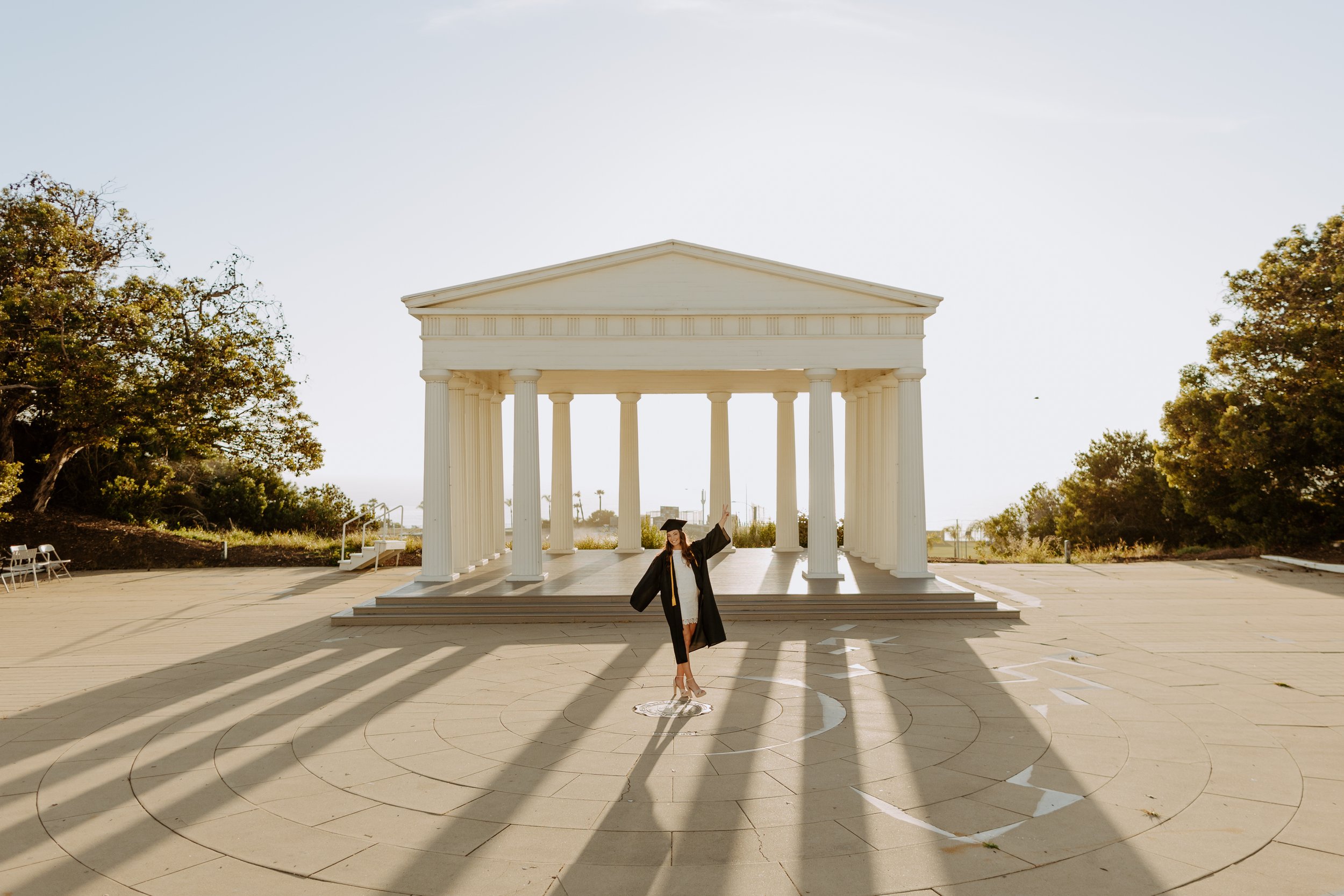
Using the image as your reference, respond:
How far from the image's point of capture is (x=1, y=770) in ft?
27.1

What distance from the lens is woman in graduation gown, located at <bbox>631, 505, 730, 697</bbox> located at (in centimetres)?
1043

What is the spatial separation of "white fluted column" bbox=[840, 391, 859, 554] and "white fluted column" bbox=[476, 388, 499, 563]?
34.0 ft

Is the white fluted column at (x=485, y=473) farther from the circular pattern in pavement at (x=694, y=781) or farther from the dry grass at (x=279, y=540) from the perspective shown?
the circular pattern in pavement at (x=694, y=781)

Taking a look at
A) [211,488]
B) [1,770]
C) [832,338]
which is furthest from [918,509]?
[211,488]

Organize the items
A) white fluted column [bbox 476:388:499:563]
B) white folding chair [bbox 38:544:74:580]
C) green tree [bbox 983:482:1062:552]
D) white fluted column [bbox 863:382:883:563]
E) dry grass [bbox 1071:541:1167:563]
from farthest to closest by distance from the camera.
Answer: green tree [bbox 983:482:1062:552], dry grass [bbox 1071:541:1167:563], white folding chair [bbox 38:544:74:580], white fluted column [bbox 476:388:499:563], white fluted column [bbox 863:382:883:563]

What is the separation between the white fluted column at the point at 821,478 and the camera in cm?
1948

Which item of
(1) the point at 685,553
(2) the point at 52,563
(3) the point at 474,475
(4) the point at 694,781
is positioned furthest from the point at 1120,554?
(2) the point at 52,563

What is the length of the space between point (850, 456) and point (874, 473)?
127 inches

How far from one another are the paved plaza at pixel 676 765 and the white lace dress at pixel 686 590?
3.55 feet

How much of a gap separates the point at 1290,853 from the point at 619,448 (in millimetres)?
22803

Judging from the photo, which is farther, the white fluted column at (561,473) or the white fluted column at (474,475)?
the white fluted column at (561,473)

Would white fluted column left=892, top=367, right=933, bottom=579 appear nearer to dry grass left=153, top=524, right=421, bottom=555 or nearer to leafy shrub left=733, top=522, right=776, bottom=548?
leafy shrub left=733, top=522, right=776, bottom=548

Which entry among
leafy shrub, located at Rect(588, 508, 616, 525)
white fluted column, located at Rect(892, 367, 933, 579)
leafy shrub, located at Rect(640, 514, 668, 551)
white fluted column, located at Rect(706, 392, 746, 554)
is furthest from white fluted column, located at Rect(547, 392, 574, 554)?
leafy shrub, located at Rect(588, 508, 616, 525)

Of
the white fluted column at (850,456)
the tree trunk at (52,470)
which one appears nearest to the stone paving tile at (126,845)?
the white fluted column at (850,456)
